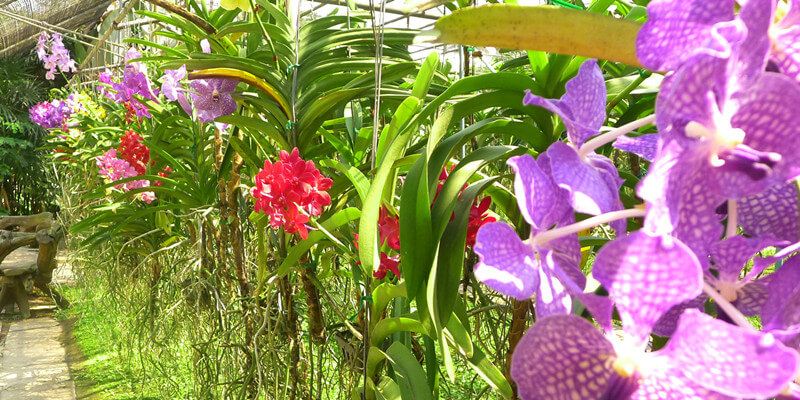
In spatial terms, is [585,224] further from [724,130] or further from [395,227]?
[395,227]

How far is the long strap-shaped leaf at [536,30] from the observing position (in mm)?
186

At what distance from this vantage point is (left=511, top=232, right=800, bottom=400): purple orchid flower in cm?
12

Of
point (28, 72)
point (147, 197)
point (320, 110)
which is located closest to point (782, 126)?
point (320, 110)

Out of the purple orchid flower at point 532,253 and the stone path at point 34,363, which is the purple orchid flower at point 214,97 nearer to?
the purple orchid flower at point 532,253

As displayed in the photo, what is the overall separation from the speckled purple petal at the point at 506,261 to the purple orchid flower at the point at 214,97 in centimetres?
96

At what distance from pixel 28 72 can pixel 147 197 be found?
6.60 m

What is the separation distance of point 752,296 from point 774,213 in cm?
2

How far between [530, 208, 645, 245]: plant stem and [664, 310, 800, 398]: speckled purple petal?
35 mm

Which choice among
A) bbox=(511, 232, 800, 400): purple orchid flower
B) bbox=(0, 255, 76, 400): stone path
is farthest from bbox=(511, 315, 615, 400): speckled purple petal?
bbox=(0, 255, 76, 400): stone path

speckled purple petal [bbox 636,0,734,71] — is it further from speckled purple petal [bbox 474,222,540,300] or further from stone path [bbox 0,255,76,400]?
stone path [bbox 0,255,76,400]

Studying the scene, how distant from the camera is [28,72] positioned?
7.11 metres

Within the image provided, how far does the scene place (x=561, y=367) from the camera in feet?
0.45

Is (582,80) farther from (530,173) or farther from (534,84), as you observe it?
(534,84)

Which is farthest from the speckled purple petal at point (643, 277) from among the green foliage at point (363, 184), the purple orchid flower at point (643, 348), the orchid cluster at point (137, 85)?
the orchid cluster at point (137, 85)
